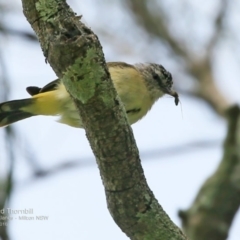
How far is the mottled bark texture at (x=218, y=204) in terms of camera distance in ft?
14.9

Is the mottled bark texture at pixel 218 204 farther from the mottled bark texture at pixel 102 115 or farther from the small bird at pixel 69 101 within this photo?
the mottled bark texture at pixel 102 115

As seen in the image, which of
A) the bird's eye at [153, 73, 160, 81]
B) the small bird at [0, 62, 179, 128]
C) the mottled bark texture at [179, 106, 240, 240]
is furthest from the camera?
the bird's eye at [153, 73, 160, 81]

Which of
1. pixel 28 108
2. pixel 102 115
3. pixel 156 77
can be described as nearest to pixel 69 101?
pixel 28 108

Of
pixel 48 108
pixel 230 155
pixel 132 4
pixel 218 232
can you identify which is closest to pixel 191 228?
pixel 218 232

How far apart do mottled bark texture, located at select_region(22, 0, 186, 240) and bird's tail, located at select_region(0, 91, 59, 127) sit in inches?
77.3

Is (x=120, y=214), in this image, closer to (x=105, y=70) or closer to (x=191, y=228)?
(x=105, y=70)

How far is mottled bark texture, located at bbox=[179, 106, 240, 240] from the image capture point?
4.53 m

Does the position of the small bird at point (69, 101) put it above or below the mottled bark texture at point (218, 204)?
above

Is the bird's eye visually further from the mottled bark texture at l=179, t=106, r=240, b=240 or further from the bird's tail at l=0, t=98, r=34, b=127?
the bird's tail at l=0, t=98, r=34, b=127

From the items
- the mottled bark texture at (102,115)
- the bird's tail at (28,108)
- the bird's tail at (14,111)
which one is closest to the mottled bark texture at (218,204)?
the bird's tail at (28,108)

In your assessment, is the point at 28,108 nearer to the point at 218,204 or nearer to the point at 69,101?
the point at 69,101

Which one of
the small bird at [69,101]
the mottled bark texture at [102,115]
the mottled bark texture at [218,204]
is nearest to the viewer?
the mottled bark texture at [102,115]

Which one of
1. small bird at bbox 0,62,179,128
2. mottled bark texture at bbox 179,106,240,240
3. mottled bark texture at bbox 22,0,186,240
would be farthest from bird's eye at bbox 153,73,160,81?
mottled bark texture at bbox 22,0,186,240

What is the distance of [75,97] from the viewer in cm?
266
